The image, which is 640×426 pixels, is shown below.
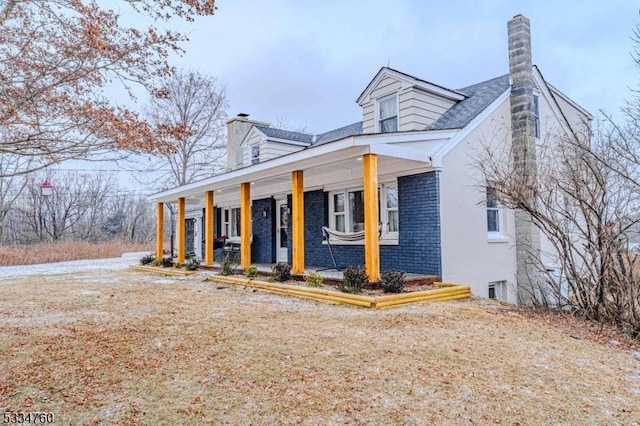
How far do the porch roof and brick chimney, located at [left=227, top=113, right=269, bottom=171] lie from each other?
179 inches

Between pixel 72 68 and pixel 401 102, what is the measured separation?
6.71 metres

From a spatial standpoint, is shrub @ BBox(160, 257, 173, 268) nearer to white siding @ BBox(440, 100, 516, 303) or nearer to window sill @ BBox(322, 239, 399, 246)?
window sill @ BBox(322, 239, 399, 246)

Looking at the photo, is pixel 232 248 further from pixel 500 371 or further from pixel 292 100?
pixel 292 100

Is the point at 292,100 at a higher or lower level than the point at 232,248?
higher

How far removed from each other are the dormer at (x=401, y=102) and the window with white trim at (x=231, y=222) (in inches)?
262

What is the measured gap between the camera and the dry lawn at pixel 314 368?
2.71m

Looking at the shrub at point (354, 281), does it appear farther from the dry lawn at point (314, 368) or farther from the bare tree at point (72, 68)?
the bare tree at point (72, 68)

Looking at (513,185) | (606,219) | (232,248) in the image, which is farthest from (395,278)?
(232,248)

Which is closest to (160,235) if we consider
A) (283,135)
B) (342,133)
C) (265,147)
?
(265,147)

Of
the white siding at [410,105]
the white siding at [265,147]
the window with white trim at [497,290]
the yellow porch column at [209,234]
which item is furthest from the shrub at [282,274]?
the white siding at [265,147]

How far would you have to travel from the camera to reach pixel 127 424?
8.35 feet

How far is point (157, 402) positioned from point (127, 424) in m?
0.30

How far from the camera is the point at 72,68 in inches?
178

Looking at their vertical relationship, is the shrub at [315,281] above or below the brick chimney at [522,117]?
below
